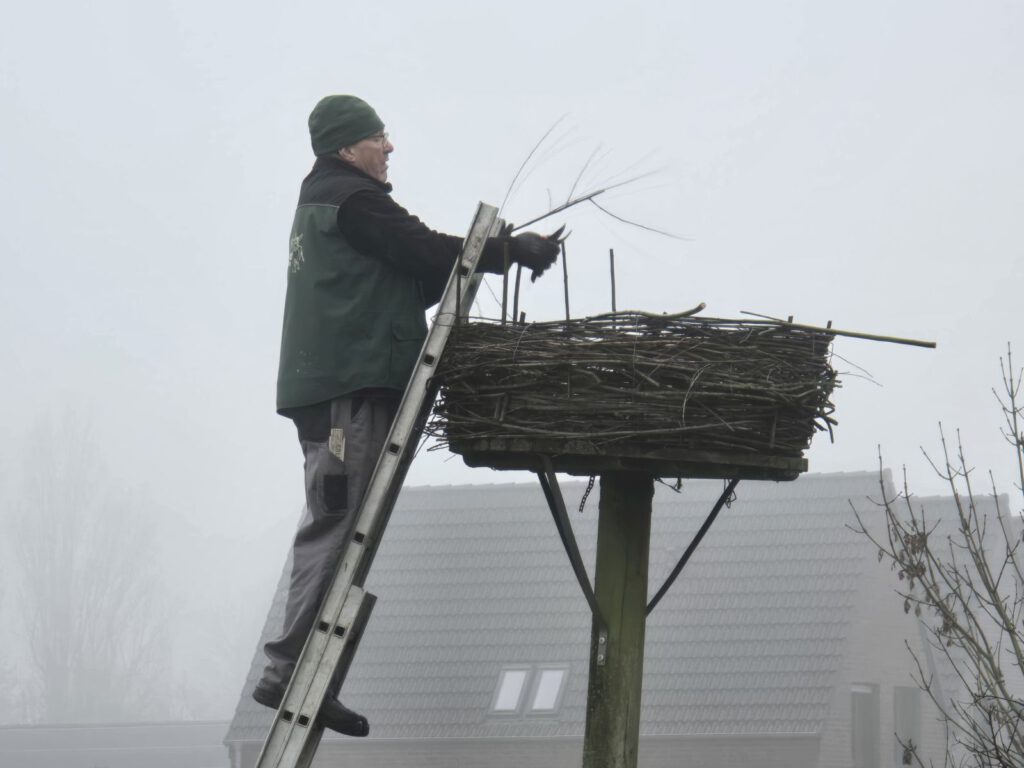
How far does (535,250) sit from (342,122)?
0.73 m

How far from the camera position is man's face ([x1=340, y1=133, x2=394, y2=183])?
4.86 m

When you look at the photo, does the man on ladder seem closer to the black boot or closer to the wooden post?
the black boot

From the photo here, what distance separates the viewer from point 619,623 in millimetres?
4742

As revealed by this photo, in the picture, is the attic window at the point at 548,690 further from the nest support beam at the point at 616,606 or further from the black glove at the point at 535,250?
the black glove at the point at 535,250

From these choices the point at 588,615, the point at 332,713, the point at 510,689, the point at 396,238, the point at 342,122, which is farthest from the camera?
the point at 510,689

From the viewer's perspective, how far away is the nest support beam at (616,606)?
4.62m

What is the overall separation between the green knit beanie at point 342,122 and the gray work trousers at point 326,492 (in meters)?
0.81

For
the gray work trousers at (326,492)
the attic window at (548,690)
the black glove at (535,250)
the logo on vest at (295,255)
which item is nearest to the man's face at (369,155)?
the logo on vest at (295,255)

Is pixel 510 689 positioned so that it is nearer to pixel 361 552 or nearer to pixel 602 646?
pixel 602 646

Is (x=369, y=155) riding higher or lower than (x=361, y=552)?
higher

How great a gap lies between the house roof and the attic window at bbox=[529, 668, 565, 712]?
0.16 meters

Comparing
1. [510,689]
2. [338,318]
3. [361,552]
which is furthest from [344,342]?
[510,689]

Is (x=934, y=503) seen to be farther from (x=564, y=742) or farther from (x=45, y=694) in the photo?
(x=45, y=694)

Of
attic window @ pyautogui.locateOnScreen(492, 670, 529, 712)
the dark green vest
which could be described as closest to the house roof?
attic window @ pyautogui.locateOnScreen(492, 670, 529, 712)
